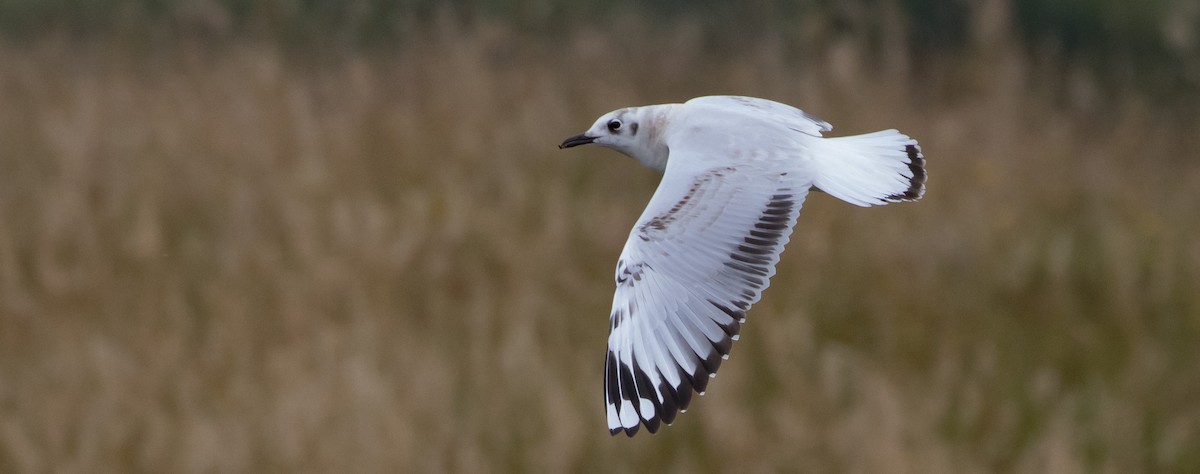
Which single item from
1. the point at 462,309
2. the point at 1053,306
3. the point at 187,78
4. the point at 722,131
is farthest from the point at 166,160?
the point at 722,131

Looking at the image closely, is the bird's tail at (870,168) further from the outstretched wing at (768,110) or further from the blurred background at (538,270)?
the blurred background at (538,270)


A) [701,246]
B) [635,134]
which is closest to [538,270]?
[635,134]

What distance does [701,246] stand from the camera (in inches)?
42.5

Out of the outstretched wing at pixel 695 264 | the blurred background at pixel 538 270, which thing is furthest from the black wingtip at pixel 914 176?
the blurred background at pixel 538 270

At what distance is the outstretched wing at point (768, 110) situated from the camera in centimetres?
117

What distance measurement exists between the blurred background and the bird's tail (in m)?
0.93

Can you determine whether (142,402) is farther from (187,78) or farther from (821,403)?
(187,78)

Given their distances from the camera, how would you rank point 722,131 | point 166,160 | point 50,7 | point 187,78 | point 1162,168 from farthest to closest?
point 50,7 → point 187,78 → point 1162,168 → point 166,160 → point 722,131

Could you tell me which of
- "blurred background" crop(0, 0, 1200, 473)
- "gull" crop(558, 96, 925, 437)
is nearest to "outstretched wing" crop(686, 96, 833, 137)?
"gull" crop(558, 96, 925, 437)

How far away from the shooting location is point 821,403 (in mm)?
2408

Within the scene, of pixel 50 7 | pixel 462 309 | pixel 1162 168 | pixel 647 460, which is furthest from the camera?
pixel 50 7

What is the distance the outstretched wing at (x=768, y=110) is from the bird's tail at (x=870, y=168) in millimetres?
18

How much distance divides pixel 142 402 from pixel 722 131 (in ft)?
5.25

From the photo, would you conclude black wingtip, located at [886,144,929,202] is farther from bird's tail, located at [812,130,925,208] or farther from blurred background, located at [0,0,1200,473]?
blurred background, located at [0,0,1200,473]
